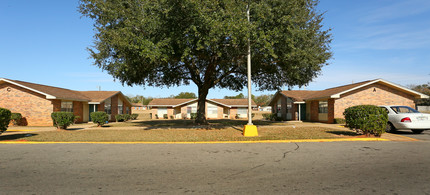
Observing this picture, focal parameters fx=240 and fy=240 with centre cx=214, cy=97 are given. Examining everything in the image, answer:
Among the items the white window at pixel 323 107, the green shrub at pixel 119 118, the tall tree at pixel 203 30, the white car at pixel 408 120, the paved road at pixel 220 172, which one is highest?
the tall tree at pixel 203 30

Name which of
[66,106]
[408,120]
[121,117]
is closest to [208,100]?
[121,117]

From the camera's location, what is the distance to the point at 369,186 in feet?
14.2

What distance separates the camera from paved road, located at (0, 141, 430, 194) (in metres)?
4.26

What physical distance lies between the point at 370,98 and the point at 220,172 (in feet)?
73.0

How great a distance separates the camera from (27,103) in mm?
A: 21547

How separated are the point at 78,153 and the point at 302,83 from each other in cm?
1630

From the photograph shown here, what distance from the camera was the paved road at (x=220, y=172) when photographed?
4262 millimetres

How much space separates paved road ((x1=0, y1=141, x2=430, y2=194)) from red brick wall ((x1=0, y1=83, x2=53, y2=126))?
1626cm

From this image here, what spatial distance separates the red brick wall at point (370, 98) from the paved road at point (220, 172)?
50.8 ft

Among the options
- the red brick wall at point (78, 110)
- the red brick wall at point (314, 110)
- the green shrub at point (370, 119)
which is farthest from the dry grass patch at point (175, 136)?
the red brick wall at point (314, 110)

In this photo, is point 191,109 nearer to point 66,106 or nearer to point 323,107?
point 66,106

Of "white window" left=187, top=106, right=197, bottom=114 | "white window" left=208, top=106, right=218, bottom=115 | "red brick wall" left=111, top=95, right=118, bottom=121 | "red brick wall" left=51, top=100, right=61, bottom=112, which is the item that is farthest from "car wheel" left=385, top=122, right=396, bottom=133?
"white window" left=187, top=106, right=197, bottom=114

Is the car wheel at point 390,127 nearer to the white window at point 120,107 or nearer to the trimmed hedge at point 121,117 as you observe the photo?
the trimmed hedge at point 121,117

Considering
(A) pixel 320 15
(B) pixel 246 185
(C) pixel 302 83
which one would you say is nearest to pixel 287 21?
(A) pixel 320 15
